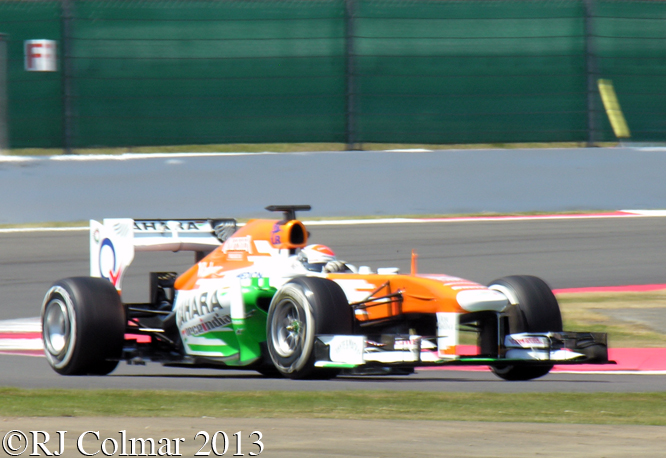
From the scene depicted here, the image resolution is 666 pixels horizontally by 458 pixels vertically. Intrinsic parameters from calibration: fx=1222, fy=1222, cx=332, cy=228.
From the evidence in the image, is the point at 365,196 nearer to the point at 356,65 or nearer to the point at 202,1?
the point at 356,65

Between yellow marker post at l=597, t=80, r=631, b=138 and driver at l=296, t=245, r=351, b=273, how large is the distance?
34.0 feet

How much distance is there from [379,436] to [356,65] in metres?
12.3

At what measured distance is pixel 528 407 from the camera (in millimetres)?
7270

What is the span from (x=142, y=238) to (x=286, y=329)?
7.21 feet

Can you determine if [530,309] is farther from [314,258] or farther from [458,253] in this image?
[458,253]

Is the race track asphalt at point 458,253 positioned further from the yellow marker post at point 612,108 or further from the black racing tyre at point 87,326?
the yellow marker post at point 612,108

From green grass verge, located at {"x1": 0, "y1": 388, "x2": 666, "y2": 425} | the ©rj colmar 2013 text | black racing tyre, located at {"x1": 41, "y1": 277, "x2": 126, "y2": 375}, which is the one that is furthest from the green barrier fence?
the ©rj colmar 2013 text

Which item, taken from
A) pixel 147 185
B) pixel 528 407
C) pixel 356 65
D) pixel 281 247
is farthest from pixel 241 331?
pixel 356 65

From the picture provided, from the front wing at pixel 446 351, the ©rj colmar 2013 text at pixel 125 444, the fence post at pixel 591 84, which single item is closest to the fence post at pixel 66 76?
the fence post at pixel 591 84

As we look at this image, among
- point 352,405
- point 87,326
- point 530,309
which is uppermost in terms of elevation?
point 530,309

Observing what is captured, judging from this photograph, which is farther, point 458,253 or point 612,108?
point 612,108

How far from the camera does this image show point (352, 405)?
23.7ft

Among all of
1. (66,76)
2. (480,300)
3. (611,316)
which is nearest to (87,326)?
(480,300)

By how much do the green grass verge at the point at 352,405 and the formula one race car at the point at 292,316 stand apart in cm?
31
